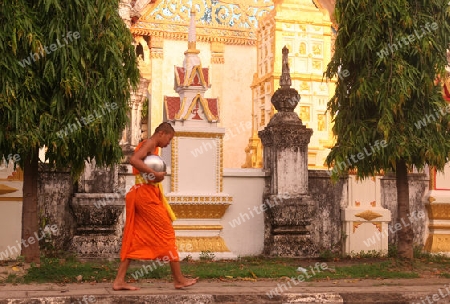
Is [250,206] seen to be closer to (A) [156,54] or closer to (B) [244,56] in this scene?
(A) [156,54]

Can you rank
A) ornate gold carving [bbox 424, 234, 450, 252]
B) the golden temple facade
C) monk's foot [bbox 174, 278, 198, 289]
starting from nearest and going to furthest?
monk's foot [bbox 174, 278, 198, 289] < ornate gold carving [bbox 424, 234, 450, 252] < the golden temple facade

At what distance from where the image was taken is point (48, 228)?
10305mm

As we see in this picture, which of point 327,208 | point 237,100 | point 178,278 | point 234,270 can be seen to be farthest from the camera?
point 237,100

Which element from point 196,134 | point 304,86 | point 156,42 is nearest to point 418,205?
point 196,134

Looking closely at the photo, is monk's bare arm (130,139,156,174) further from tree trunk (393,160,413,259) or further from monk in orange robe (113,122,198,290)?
tree trunk (393,160,413,259)

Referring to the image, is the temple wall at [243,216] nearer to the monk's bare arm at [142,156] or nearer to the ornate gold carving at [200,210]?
the ornate gold carving at [200,210]

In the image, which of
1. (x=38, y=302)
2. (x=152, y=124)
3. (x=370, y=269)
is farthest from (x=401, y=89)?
(x=152, y=124)

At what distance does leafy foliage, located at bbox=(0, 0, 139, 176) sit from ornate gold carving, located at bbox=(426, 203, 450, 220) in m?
6.58

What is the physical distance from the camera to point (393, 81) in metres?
9.30

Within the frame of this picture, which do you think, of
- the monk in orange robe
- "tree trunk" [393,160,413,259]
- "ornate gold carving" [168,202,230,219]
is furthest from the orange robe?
"tree trunk" [393,160,413,259]

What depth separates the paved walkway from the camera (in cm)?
705

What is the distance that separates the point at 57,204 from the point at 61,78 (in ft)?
10.5

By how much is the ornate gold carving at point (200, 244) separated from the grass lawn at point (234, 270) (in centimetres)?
30

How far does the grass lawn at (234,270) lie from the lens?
820cm
